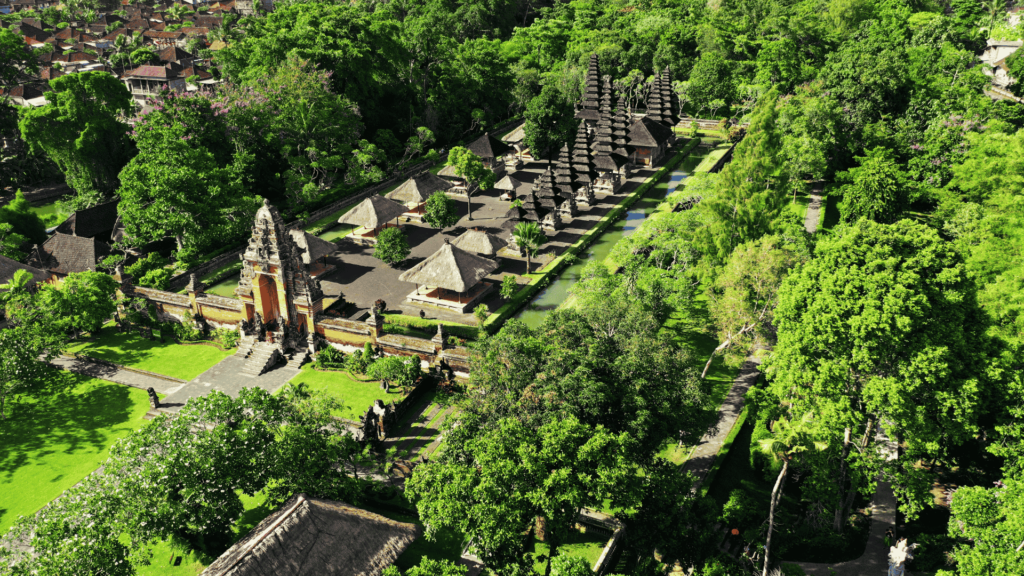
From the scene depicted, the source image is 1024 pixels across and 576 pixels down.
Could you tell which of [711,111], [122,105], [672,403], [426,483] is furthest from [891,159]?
[122,105]

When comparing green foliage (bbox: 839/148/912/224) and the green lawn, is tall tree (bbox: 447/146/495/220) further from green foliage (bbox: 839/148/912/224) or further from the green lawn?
green foliage (bbox: 839/148/912/224)

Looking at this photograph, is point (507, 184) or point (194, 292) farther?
point (507, 184)

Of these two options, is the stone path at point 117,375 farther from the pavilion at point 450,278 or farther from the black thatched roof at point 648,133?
the black thatched roof at point 648,133

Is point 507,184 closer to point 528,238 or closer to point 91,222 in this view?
point 528,238

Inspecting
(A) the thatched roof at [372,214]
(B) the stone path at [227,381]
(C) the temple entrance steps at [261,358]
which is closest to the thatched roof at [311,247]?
(A) the thatched roof at [372,214]

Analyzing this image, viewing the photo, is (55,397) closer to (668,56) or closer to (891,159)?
(891,159)

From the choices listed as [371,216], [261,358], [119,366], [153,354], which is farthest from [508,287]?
[119,366]

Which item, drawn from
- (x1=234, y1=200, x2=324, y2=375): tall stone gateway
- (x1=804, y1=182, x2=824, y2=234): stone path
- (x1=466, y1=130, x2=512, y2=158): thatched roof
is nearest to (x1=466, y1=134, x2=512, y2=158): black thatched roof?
(x1=466, y1=130, x2=512, y2=158): thatched roof
